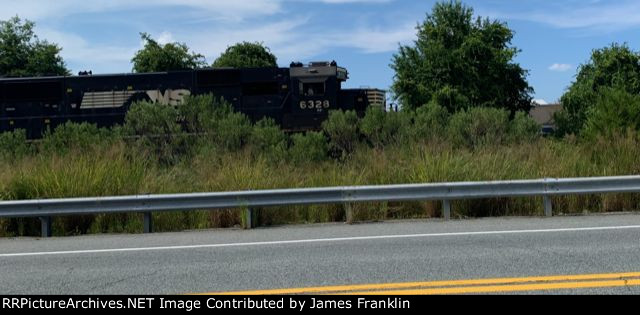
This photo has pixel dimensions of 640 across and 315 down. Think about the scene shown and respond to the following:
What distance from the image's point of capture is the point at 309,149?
1590cm

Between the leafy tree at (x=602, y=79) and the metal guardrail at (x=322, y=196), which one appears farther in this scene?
the leafy tree at (x=602, y=79)

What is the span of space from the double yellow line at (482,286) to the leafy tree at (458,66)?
2634cm

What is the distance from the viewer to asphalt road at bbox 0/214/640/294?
597 cm

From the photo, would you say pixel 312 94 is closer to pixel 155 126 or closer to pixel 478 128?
pixel 155 126

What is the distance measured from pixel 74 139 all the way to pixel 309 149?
599 cm

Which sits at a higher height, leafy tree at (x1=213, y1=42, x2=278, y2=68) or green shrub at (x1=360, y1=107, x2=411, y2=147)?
leafy tree at (x1=213, y1=42, x2=278, y2=68)

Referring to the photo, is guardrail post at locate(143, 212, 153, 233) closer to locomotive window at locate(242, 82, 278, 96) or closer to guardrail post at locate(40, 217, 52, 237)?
guardrail post at locate(40, 217, 52, 237)

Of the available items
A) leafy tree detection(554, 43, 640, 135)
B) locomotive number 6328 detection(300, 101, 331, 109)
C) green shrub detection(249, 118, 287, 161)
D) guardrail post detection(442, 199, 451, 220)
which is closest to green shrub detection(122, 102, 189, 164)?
green shrub detection(249, 118, 287, 161)

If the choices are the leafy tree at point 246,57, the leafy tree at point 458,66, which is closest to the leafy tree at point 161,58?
the leafy tree at point 246,57

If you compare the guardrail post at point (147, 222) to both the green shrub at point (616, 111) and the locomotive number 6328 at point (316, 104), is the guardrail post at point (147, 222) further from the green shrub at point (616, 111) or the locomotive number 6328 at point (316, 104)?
the green shrub at point (616, 111)

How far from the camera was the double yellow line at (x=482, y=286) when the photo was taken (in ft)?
17.8

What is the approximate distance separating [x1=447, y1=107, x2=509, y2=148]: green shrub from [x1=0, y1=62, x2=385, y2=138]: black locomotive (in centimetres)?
518

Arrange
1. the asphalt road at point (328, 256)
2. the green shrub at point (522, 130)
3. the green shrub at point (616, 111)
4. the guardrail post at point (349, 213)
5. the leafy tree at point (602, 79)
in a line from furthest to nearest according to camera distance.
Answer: the leafy tree at point (602, 79), the green shrub at point (616, 111), the green shrub at point (522, 130), the guardrail post at point (349, 213), the asphalt road at point (328, 256)

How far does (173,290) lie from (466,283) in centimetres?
278
